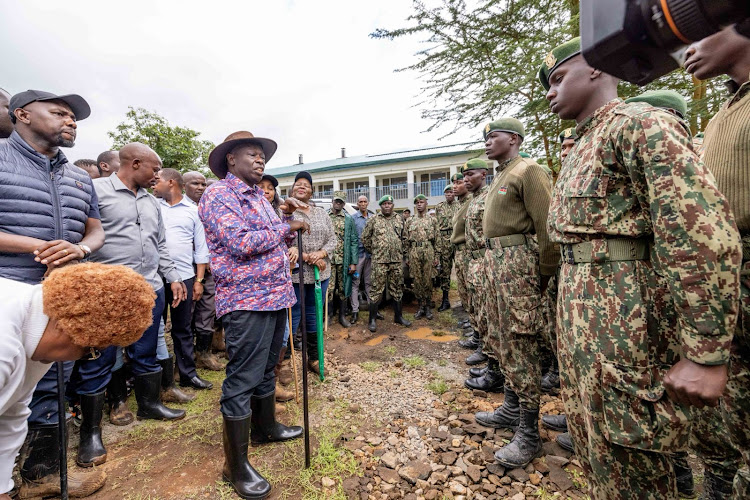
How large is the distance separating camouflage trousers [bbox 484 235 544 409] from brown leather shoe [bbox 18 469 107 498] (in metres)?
2.95

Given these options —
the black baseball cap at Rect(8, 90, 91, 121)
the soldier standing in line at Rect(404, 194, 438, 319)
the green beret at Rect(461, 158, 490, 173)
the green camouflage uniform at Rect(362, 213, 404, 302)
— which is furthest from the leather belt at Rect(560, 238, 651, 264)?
the soldier standing in line at Rect(404, 194, 438, 319)

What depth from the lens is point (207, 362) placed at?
4.39 m

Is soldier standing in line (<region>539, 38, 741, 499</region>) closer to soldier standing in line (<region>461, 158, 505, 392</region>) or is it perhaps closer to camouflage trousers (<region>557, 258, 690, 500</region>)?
camouflage trousers (<region>557, 258, 690, 500</region>)

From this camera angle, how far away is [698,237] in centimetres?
114

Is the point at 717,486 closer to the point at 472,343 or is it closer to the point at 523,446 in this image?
the point at 523,446

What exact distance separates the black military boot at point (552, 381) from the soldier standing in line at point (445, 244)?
12.1 feet

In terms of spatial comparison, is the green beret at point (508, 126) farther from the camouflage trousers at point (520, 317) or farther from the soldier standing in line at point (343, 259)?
the soldier standing in line at point (343, 259)

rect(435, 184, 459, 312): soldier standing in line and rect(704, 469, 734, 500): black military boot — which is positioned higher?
rect(435, 184, 459, 312): soldier standing in line

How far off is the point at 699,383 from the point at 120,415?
4.04 metres

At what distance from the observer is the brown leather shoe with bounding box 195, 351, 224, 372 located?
4363 mm

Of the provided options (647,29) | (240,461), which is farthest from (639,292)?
(240,461)

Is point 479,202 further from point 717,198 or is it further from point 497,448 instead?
point 717,198

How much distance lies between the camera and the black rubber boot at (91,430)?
2492mm

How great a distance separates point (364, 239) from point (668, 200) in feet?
19.4
